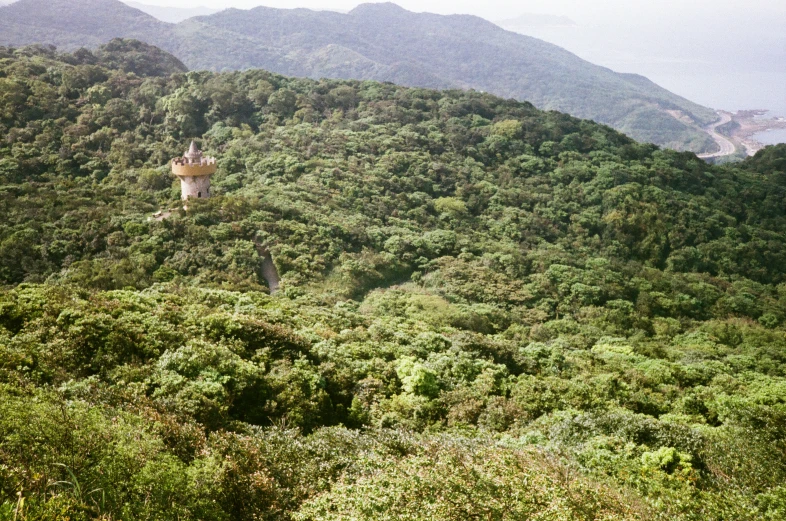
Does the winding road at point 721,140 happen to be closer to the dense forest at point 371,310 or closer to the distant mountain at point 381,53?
the distant mountain at point 381,53

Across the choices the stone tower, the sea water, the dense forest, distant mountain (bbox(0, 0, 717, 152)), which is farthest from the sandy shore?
the stone tower

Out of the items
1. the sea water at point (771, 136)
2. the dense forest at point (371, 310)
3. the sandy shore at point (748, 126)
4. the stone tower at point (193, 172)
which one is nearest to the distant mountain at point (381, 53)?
the sandy shore at point (748, 126)

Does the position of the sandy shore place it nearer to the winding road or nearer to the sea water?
the sea water

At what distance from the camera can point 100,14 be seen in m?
114

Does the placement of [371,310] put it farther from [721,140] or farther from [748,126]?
[748,126]

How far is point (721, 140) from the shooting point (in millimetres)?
107438

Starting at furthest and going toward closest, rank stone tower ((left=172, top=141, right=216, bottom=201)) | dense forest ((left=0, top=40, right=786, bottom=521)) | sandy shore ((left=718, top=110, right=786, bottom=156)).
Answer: sandy shore ((left=718, top=110, right=786, bottom=156)), stone tower ((left=172, top=141, right=216, bottom=201)), dense forest ((left=0, top=40, right=786, bottom=521))

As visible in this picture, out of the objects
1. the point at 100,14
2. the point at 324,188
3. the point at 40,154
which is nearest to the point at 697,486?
the point at 324,188

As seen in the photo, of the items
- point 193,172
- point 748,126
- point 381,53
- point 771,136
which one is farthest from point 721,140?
point 193,172

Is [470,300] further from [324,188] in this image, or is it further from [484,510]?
[484,510]

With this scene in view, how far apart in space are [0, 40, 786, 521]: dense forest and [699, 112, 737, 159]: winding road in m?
50.2

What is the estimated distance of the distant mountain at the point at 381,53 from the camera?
105 m

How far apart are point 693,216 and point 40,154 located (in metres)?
41.2

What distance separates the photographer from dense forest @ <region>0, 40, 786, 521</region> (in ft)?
20.2
